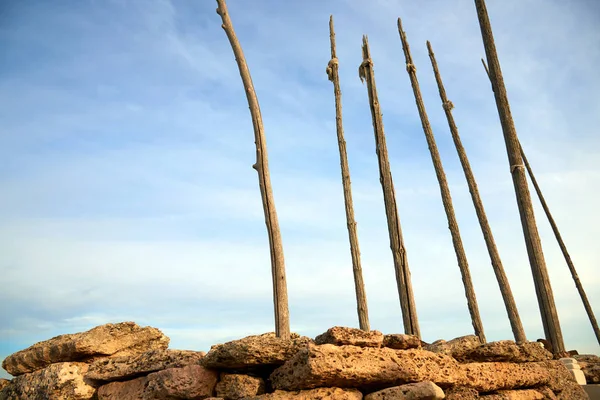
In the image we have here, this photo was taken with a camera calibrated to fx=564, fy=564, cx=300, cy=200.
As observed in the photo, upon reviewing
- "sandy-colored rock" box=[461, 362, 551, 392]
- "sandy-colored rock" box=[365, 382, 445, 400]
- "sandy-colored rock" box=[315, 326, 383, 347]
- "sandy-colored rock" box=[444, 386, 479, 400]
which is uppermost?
"sandy-colored rock" box=[315, 326, 383, 347]

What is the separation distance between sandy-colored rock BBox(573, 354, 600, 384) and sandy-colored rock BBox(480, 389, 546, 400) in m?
3.79

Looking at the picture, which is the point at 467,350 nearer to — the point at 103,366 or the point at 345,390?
the point at 345,390

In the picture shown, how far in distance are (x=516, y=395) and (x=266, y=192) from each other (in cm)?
572

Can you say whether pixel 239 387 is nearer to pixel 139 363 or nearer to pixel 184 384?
pixel 184 384

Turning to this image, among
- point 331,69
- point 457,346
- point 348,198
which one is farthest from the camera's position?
point 331,69

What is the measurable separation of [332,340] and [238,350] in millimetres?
1011

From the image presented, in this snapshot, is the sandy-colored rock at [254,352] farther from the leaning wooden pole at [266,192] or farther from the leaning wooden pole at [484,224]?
the leaning wooden pole at [484,224]

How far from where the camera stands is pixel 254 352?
5.86 m

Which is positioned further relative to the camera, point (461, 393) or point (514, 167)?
point (514, 167)

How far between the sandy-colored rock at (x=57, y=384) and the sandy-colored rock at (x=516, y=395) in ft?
16.4

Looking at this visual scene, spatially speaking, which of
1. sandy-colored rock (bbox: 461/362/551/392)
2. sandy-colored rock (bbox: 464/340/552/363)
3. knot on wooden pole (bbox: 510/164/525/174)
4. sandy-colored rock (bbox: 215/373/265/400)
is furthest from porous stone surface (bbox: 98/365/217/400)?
knot on wooden pole (bbox: 510/164/525/174)

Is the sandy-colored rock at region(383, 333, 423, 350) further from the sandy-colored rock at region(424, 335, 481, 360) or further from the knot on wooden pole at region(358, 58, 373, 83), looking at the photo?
the knot on wooden pole at region(358, 58, 373, 83)

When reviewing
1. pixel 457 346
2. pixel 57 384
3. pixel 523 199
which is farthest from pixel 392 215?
pixel 57 384

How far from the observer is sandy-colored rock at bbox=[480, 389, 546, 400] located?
6727 millimetres
